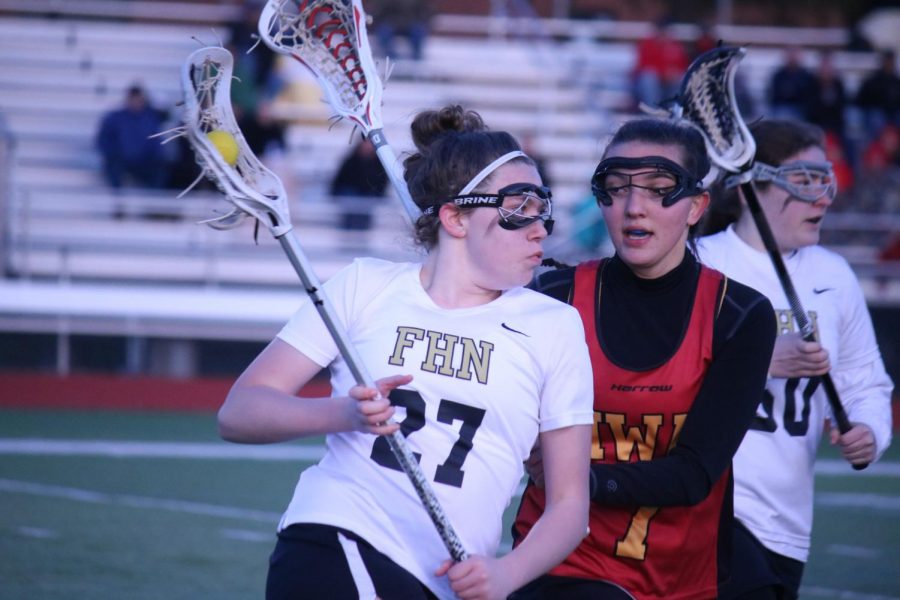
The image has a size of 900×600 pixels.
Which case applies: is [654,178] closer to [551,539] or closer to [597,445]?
[597,445]

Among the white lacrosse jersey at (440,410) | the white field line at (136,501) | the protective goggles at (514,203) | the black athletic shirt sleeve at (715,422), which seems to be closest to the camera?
the white lacrosse jersey at (440,410)

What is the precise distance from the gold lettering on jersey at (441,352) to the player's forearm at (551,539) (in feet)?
1.31

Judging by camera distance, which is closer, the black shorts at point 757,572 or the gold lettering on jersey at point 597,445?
the gold lettering on jersey at point 597,445

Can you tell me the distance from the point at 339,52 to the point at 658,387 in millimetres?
1347

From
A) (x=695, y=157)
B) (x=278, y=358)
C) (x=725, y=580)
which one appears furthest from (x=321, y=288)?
(x=725, y=580)

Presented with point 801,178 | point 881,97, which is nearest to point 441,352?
point 801,178

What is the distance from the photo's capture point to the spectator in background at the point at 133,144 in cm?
1477

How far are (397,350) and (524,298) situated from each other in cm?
36

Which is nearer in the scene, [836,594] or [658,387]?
[658,387]

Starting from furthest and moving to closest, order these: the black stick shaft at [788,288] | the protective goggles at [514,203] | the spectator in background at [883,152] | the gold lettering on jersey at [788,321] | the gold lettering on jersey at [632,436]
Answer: the spectator in background at [883,152] → the gold lettering on jersey at [788,321] → the black stick shaft at [788,288] → the gold lettering on jersey at [632,436] → the protective goggles at [514,203]

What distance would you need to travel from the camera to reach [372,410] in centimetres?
281

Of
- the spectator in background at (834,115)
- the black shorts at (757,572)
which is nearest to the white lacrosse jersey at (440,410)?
the black shorts at (757,572)

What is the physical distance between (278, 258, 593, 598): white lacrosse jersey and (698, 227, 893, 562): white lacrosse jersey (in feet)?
4.35

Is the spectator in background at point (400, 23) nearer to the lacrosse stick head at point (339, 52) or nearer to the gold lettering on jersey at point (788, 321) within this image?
the gold lettering on jersey at point (788, 321)
